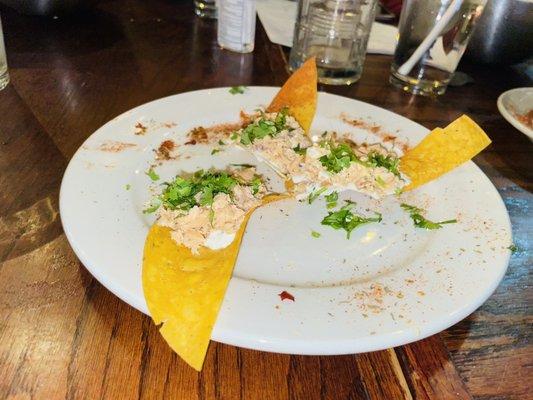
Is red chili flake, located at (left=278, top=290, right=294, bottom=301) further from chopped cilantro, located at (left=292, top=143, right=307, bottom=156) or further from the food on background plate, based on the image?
chopped cilantro, located at (left=292, top=143, right=307, bottom=156)

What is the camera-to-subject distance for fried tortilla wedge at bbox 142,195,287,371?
63cm

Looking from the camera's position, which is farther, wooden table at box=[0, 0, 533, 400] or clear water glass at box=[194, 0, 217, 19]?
clear water glass at box=[194, 0, 217, 19]

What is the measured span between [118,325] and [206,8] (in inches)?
57.4

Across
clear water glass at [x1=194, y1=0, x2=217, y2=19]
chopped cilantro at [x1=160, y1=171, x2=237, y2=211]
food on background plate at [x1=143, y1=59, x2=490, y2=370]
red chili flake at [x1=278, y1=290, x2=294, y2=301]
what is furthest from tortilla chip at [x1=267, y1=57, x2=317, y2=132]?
clear water glass at [x1=194, y1=0, x2=217, y2=19]

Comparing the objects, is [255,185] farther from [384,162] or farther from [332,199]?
[384,162]

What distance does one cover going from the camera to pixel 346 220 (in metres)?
0.93

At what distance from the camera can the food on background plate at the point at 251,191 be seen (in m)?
0.67

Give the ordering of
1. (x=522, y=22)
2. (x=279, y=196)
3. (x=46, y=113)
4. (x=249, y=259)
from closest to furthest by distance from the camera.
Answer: (x=249, y=259) → (x=279, y=196) → (x=46, y=113) → (x=522, y=22)

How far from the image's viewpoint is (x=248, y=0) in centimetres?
149

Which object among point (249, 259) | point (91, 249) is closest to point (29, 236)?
point (91, 249)

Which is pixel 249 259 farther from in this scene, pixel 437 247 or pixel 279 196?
pixel 437 247

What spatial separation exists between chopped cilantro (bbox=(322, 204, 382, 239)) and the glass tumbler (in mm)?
658

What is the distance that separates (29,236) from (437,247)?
684 mm

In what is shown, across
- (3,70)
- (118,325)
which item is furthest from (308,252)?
(3,70)
